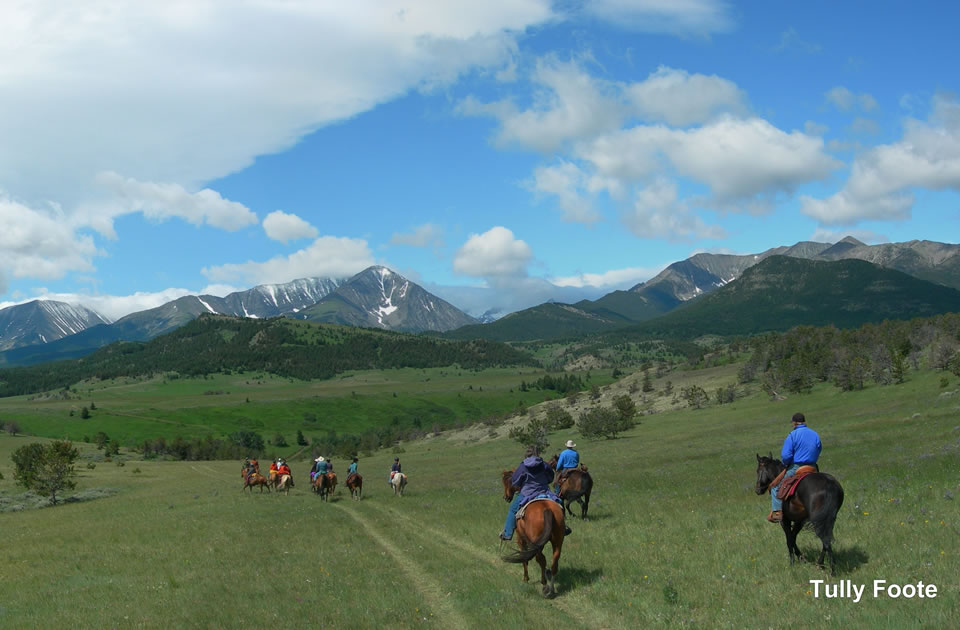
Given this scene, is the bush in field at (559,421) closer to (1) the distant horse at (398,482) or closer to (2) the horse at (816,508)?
(1) the distant horse at (398,482)

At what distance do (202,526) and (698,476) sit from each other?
25975mm

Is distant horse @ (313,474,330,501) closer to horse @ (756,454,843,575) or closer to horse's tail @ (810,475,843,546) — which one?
horse @ (756,454,843,575)

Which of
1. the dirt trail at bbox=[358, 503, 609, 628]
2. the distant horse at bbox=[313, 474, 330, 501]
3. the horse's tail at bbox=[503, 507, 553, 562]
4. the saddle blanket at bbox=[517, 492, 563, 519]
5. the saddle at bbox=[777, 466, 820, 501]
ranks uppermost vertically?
the saddle at bbox=[777, 466, 820, 501]

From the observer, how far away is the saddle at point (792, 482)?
1378cm

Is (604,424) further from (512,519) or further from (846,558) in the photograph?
(846,558)

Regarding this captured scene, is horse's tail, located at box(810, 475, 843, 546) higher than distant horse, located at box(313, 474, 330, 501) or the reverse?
higher

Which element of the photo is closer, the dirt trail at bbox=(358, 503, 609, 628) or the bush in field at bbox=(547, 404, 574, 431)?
the dirt trail at bbox=(358, 503, 609, 628)

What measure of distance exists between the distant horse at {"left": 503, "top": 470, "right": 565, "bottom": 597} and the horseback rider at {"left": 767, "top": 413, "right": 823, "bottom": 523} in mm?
5185

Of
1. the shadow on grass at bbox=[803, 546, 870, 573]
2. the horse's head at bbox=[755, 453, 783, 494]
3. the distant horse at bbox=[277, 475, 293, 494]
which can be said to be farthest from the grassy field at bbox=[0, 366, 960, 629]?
the distant horse at bbox=[277, 475, 293, 494]

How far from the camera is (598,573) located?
1577 cm

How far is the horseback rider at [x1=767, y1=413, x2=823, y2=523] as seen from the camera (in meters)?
14.5

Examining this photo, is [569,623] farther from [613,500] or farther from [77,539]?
[77,539]

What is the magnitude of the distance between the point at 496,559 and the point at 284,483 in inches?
1340

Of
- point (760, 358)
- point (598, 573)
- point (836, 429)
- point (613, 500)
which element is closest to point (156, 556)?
point (598, 573)
